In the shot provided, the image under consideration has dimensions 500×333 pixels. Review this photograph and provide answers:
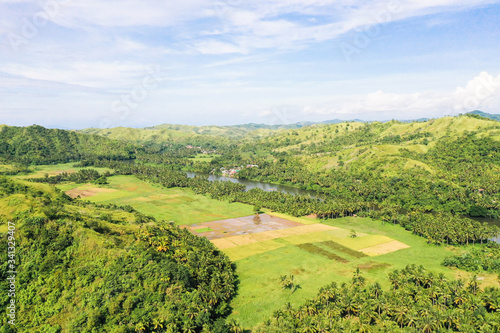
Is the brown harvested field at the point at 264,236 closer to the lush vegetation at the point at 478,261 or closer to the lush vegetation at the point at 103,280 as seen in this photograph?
the lush vegetation at the point at 103,280

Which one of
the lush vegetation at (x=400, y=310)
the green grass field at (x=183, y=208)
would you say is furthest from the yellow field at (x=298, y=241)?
the lush vegetation at (x=400, y=310)

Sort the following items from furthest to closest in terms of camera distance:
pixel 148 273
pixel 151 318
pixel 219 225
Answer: pixel 219 225, pixel 148 273, pixel 151 318

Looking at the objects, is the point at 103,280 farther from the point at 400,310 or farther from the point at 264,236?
the point at 264,236

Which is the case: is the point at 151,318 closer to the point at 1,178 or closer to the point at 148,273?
the point at 148,273

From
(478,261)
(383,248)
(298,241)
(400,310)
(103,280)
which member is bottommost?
(383,248)

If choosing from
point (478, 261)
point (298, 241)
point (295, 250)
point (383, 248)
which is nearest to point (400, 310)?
point (295, 250)

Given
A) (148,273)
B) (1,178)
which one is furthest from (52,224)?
(1,178)

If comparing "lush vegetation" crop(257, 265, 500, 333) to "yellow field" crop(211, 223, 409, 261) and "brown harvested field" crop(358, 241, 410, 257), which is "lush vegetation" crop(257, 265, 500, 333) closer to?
"brown harvested field" crop(358, 241, 410, 257)
